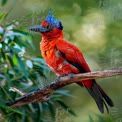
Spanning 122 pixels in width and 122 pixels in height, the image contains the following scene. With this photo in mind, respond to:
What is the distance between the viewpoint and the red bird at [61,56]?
1806mm

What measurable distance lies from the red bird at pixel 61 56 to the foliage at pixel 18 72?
224mm

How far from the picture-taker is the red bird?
1.81m

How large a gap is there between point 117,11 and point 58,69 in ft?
5.10

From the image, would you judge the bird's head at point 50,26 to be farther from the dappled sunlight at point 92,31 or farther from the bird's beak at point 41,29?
the dappled sunlight at point 92,31

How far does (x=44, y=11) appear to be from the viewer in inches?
124

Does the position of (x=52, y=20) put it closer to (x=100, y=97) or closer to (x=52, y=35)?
(x=52, y=35)

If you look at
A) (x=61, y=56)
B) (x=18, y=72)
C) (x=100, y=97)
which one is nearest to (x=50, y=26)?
(x=61, y=56)

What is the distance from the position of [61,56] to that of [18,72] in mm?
468

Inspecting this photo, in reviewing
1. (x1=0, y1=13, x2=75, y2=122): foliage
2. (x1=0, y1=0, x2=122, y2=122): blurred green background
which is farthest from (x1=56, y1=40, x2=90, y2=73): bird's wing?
(x1=0, y1=0, x2=122, y2=122): blurred green background

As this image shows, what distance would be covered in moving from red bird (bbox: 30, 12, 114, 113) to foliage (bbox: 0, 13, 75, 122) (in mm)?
224

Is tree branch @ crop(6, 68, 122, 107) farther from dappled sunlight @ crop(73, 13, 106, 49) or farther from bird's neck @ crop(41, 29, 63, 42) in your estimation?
dappled sunlight @ crop(73, 13, 106, 49)

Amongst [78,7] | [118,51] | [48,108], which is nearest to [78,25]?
[78,7]

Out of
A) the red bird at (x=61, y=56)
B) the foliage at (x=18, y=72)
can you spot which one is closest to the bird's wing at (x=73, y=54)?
the red bird at (x=61, y=56)

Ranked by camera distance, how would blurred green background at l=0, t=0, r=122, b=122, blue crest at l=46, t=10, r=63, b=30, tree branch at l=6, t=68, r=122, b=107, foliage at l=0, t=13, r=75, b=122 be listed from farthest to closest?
1. blurred green background at l=0, t=0, r=122, b=122
2. foliage at l=0, t=13, r=75, b=122
3. blue crest at l=46, t=10, r=63, b=30
4. tree branch at l=6, t=68, r=122, b=107
